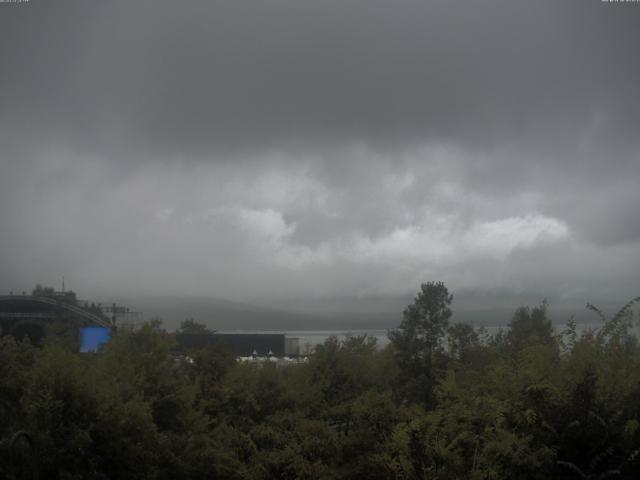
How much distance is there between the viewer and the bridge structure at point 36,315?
48.8m

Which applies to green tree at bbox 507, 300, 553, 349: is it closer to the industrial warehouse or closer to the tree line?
the industrial warehouse

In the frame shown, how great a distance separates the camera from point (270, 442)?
14500 millimetres

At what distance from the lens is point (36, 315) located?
5153 cm

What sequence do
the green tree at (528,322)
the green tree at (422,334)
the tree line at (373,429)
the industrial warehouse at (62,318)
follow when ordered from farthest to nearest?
1. the industrial warehouse at (62,318)
2. the green tree at (528,322)
3. the green tree at (422,334)
4. the tree line at (373,429)

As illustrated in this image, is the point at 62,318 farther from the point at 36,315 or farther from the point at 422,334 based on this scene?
the point at 422,334

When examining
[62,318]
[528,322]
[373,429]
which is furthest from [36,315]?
[373,429]

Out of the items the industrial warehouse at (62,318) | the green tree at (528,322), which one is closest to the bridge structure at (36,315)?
the industrial warehouse at (62,318)

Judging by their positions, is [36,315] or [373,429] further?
[36,315]

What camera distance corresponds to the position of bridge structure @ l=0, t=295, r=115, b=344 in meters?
48.8

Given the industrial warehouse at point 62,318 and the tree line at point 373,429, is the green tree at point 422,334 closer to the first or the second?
the industrial warehouse at point 62,318

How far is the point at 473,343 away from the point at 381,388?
37.2ft

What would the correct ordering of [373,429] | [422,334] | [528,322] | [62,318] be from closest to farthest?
[373,429] → [422,334] → [528,322] → [62,318]

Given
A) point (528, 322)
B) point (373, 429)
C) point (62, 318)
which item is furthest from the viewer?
point (62, 318)

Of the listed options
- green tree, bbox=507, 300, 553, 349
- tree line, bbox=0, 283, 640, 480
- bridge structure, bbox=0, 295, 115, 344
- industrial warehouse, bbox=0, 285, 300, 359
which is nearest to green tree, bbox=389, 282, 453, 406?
green tree, bbox=507, 300, 553, 349
